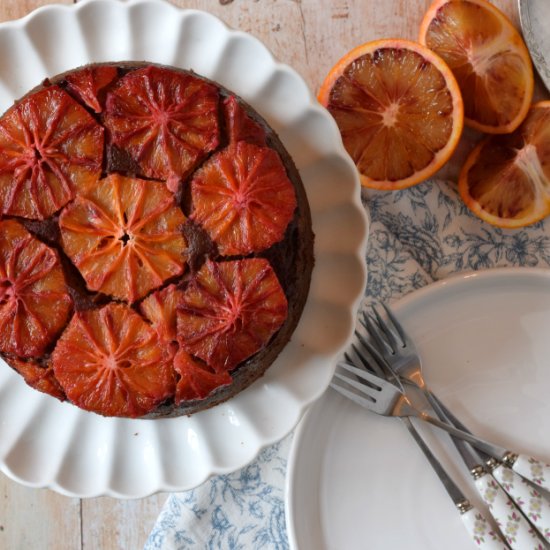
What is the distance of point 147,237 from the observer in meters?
1.24

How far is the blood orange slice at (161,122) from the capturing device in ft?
4.14

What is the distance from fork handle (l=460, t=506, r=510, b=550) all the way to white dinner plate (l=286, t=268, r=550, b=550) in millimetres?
38

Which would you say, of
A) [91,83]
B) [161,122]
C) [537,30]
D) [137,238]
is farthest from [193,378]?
[537,30]

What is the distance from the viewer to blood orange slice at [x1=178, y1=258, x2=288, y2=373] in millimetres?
1245

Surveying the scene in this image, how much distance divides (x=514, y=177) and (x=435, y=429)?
605mm

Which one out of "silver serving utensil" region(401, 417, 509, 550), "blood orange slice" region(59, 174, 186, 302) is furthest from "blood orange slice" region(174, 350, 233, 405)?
"silver serving utensil" region(401, 417, 509, 550)

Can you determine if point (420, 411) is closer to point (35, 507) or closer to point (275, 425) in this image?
point (275, 425)

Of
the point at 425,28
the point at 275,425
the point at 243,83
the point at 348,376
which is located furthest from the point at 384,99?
the point at 275,425

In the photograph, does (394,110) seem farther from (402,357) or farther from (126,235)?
(126,235)

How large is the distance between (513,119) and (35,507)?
58.5 inches

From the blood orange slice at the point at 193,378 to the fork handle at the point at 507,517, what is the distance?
0.69 metres

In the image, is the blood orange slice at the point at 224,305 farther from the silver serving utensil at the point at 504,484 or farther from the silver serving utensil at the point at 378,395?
the silver serving utensil at the point at 504,484

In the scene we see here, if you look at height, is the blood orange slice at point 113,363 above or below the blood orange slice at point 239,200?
below

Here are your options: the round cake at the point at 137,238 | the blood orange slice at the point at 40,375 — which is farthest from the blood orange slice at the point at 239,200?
the blood orange slice at the point at 40,375
